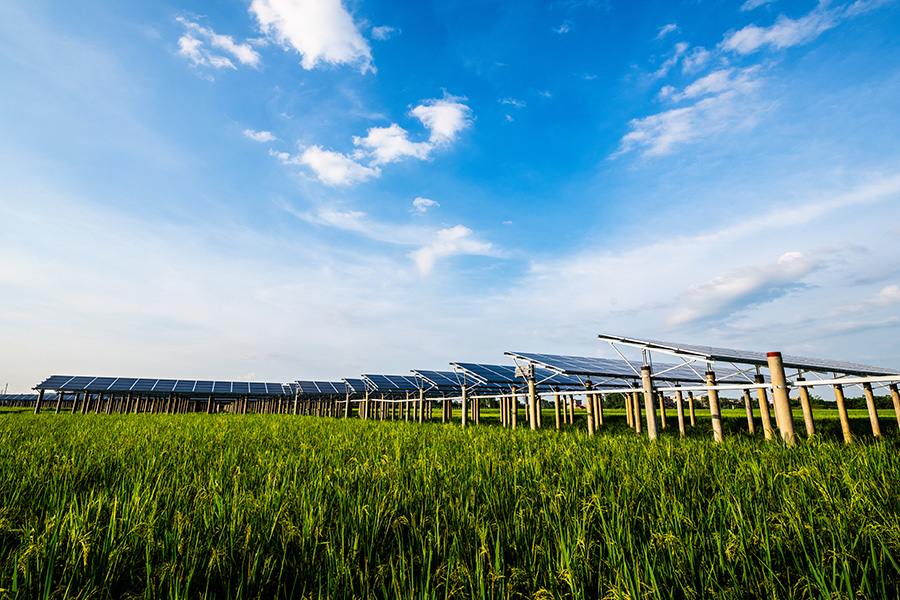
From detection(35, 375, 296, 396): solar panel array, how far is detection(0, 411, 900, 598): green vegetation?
3222 cm

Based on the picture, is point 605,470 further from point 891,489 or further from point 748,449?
point 748,449

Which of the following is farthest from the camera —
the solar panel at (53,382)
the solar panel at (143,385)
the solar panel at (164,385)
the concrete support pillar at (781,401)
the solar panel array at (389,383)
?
the solar panel at (164,385)

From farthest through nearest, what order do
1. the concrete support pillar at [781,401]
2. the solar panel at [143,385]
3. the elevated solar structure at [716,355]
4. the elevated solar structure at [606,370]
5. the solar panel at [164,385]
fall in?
the solar panel at [164,385]
the solar panel at [143,385]
the elevated solar structure at [606,370]
the elevated solar structure at [716,355]
the concrete support pillar at [781,401]

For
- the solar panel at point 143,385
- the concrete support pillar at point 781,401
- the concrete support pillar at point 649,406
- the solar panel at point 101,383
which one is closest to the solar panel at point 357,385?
the solar panel at point 143,385

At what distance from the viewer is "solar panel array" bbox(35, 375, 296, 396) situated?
2920 centimetres

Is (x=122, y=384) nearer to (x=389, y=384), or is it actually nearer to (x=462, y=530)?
(x=389, y=384)

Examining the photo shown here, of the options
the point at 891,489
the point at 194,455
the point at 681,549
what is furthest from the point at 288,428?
the point at 891,489

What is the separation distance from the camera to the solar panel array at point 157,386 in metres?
29.2

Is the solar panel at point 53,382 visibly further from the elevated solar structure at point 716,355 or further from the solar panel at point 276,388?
the elevated solar structure at point 716,355

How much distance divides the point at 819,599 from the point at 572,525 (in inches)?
47.7

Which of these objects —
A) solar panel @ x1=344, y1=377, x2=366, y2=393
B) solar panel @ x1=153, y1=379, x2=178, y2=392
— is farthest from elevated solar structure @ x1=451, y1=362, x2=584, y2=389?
solar panel @ x1=153, y1=379, x2=178, y2=392

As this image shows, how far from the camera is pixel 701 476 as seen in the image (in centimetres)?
389

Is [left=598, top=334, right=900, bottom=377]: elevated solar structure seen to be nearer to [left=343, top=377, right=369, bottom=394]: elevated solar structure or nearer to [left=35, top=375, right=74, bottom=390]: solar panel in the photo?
[left=343, top=377, right=369, bottom=394]: elevated solar structure

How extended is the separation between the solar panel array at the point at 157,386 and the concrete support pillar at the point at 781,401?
36597mm
